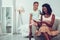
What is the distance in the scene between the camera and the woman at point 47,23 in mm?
2377

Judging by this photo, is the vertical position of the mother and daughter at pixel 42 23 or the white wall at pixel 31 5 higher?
the white wall at pixel 31 5

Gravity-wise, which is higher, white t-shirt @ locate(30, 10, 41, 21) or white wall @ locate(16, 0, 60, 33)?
white wall @ locate(16, 0, 60, 33)

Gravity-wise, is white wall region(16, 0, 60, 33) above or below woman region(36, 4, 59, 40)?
above

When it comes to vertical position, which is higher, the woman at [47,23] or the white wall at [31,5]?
the white wall at [31,5]

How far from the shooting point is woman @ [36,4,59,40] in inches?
93.6

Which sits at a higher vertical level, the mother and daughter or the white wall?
the white wall

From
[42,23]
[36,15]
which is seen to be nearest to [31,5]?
[36,15]

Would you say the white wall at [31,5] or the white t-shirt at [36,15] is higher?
the white wall at [31,5]

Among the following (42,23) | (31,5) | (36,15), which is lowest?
(42,23)

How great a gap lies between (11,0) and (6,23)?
1.23ft

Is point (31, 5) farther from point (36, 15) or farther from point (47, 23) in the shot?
point (47, 23)

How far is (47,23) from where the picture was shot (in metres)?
2.40

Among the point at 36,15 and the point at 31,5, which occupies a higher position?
the point at 31,5

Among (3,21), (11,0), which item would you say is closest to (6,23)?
(3,21)
